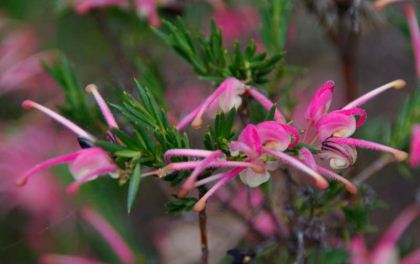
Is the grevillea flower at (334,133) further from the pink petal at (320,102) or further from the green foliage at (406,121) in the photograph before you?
the green foliage at (406,121)

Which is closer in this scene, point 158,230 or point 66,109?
point 66,109

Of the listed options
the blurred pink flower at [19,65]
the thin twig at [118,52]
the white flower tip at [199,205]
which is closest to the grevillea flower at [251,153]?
the white flower tip at [199,205]

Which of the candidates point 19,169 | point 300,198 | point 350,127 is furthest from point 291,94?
point 19,169

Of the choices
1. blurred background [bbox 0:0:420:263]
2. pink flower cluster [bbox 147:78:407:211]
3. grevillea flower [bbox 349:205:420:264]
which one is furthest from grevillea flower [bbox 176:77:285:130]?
grevillea flower [bbox 349:205:420:264]

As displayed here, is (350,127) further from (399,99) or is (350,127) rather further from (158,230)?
(399,99)

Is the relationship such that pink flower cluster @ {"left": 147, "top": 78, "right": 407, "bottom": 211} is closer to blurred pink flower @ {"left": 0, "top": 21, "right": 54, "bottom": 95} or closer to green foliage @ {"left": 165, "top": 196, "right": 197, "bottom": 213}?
green foliage @ {"left": 165, "top": 196, "right": 197, "bottom": 213}

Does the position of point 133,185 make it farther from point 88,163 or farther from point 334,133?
point 334,133
